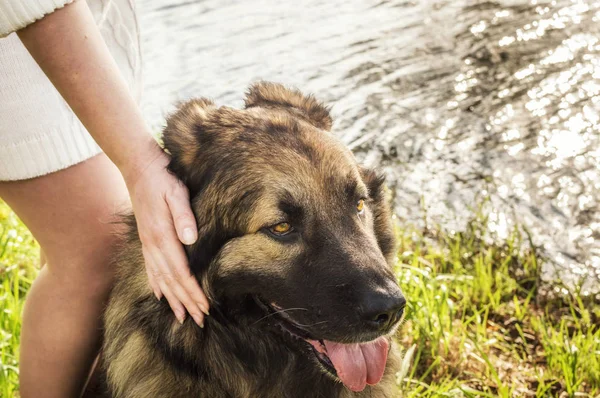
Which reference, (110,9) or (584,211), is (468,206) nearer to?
(584,211)

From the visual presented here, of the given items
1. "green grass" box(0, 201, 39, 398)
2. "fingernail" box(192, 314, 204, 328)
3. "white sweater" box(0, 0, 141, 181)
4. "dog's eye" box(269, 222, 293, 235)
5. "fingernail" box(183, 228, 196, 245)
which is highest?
"white sweater" box(0, 0, 141, 181)

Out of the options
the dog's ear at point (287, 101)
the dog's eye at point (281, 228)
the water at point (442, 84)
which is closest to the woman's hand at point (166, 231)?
the dog's eye at point (281, 228)

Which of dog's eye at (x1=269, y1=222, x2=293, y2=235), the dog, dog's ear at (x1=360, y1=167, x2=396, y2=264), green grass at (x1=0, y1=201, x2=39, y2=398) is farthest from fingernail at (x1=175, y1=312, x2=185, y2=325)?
green grass at (x1=0, y1=201, x2=39, y2=398)

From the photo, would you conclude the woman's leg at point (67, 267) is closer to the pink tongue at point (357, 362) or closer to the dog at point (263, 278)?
the dog at point (263, 278)

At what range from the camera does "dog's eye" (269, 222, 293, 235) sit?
2664 millimetres

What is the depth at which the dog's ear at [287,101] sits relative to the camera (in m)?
3.07

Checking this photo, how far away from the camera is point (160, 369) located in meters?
2.84

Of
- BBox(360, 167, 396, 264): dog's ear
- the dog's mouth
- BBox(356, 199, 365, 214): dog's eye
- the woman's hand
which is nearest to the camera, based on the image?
the woman's hand

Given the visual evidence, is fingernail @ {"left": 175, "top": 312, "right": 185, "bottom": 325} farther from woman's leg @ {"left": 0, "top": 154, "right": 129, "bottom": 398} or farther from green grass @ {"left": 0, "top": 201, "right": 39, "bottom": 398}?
green grass @ {"left": 0, "top": 201, "right": 39, "bottom": 398}

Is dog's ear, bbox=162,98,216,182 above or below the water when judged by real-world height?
above

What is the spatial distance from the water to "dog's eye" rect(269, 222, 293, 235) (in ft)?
→ 8.76

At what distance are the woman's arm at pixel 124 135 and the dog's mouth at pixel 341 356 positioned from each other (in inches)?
13.2

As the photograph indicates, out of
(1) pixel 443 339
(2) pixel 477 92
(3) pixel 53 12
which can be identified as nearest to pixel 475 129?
(2) pixel 477 92

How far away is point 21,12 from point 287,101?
1198 mm
